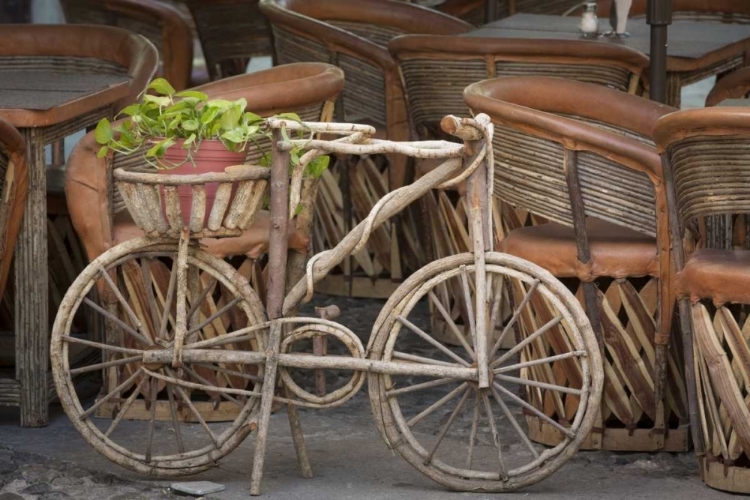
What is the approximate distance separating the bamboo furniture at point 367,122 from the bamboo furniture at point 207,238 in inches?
48.3

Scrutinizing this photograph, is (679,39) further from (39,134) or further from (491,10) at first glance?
(39,134)

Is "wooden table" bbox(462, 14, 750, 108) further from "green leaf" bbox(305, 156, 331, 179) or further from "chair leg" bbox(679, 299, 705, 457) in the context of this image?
"chair leg" bbox(679, 299, 705, 457)

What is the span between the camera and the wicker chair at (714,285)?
11.4ft

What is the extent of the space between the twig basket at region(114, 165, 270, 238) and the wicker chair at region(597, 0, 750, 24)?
3579 millimetres

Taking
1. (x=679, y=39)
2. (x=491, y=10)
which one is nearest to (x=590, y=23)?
(x=679, y=39)

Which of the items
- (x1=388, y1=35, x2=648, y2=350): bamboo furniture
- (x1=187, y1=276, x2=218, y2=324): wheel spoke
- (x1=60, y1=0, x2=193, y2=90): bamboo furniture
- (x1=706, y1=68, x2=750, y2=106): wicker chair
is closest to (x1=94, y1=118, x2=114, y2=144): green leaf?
(x1=187, y1=276, x2=218, y2=324): wheel spoke

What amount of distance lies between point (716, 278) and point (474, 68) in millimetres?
1695

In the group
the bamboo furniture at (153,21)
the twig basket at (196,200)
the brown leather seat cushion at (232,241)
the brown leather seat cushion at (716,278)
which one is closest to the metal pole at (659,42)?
the brown leather seat cushion at (716,278)

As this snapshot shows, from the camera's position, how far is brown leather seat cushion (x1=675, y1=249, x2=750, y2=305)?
3498 millimetres

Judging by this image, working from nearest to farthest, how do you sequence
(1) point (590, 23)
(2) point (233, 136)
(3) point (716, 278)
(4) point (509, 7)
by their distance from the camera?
1. (3) point (716, 278)
2. (2) point (233, 136)
3. (1) point (590, 23)
4. (4) point (509, 7)

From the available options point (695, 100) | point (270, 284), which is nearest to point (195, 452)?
point (270, 284)

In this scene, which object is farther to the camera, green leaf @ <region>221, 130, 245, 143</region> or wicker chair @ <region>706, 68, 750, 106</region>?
wicker chair @ <region>706, 68, 750, 106</region>

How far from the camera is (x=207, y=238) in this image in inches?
163

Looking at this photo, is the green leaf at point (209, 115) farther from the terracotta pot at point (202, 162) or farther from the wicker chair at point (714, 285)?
the wicker chair at point (714, 285)
